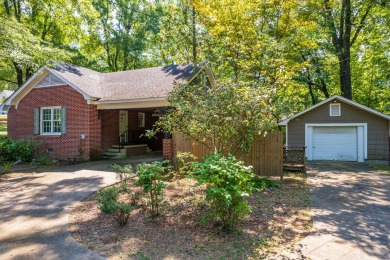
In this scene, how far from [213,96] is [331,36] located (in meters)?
15.1

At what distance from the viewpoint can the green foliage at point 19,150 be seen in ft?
41.9

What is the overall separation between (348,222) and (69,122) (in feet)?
41.7

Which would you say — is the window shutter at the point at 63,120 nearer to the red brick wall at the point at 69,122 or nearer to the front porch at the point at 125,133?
the red brick wall at the point at 69,122

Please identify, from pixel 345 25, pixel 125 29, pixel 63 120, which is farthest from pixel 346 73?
pixel 125 29

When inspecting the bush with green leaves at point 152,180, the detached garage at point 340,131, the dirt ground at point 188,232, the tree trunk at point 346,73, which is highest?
the tree trunk at point 346,73

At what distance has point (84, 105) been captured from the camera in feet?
42.6

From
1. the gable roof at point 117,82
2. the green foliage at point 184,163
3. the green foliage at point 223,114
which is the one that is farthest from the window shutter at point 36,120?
the green foliage at point 223,114

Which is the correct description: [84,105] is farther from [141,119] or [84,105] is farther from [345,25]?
[345,25]

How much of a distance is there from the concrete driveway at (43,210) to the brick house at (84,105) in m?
3.40

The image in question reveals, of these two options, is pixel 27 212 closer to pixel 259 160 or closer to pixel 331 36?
pixel 259 160

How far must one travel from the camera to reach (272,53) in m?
10.6

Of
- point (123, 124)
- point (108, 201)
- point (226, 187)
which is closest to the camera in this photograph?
point (226, 187)

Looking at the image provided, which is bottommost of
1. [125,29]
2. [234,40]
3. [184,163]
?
[184,163]

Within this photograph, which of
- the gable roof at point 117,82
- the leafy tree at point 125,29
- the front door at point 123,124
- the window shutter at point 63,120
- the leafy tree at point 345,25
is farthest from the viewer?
the leafy tree at point 125,29
